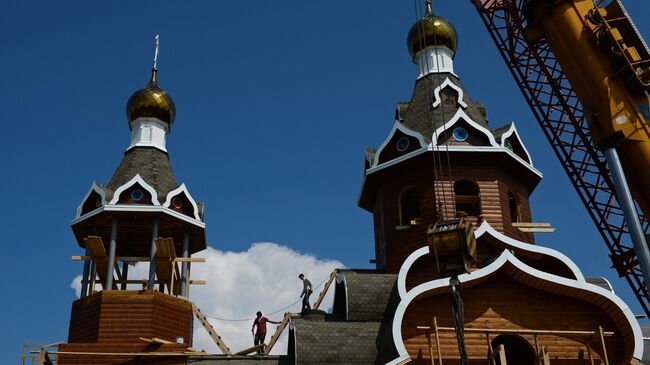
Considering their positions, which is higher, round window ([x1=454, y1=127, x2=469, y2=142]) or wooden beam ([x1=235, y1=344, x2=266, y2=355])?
round window ([x1=454, y1=127, x2=469, y2=142])

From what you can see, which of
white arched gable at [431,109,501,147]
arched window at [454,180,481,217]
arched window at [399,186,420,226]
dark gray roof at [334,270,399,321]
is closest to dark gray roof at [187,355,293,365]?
dark gray roof at [334,270,399,321]

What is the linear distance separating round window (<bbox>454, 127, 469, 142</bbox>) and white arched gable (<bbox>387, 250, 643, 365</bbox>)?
18.1 ft

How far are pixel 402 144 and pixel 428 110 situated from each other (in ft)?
6.14

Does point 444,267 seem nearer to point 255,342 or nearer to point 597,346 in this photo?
point 597,346

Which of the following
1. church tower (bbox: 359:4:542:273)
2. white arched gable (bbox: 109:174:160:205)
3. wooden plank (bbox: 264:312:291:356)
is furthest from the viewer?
white arched gable (bbox: 109:174:160:205)

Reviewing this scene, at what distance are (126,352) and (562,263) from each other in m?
10.6

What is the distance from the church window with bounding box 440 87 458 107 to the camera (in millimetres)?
22573

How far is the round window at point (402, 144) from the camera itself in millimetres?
21066

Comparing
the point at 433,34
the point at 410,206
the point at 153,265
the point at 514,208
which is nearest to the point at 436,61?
the point at 433,34

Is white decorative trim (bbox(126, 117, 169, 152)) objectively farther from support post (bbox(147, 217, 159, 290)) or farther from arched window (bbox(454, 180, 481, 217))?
arched window (bbox(454, 180, 481, 217))

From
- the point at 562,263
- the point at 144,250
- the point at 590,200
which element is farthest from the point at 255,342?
the point at 590,200

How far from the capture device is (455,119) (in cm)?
2091

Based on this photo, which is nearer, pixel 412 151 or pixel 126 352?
pixel 126 352

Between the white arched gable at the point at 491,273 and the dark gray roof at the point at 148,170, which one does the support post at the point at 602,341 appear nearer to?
the white arched gable at the point at 491,273
